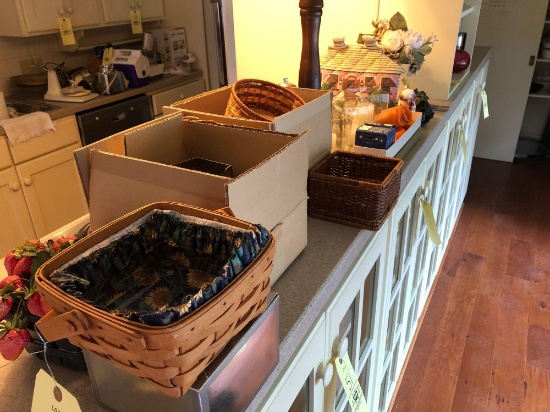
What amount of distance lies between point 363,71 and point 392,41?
18 cm

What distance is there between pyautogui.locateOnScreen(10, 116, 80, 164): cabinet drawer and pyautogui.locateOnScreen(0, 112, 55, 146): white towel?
0.04m

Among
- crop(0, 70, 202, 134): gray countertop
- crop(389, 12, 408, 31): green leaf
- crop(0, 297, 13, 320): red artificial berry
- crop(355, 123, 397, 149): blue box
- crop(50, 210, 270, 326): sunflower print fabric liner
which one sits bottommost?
crop(0, 70, 202, 134): gray countertop

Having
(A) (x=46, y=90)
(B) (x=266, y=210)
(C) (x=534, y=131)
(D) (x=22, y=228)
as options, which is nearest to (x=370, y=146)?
(B) (x=266, y=210)

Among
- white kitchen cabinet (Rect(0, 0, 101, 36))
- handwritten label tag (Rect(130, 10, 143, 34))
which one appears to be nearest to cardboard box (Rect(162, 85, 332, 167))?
white kitchen cabinet (Rect(0, 0, 101, 36))

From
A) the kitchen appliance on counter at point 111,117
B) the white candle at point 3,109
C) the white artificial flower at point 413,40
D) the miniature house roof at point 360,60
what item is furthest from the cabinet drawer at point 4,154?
→ the white artificial flower at point 413,40

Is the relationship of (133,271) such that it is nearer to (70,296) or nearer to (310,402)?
(70,296)

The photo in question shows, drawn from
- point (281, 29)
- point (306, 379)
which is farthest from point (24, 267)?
point (281, 29)

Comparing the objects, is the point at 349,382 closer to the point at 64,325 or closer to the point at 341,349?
the point at 341,349

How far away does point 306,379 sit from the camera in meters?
0.84

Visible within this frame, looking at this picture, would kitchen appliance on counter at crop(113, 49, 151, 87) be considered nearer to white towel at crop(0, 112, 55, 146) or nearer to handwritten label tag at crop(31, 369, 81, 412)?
white towel at crop(0, 112, 55, 146)

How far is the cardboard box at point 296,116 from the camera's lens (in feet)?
2.97

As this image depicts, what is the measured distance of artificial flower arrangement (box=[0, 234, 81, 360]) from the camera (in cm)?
61

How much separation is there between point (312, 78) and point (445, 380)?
4.76 ft

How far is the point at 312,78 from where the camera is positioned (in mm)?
1327
